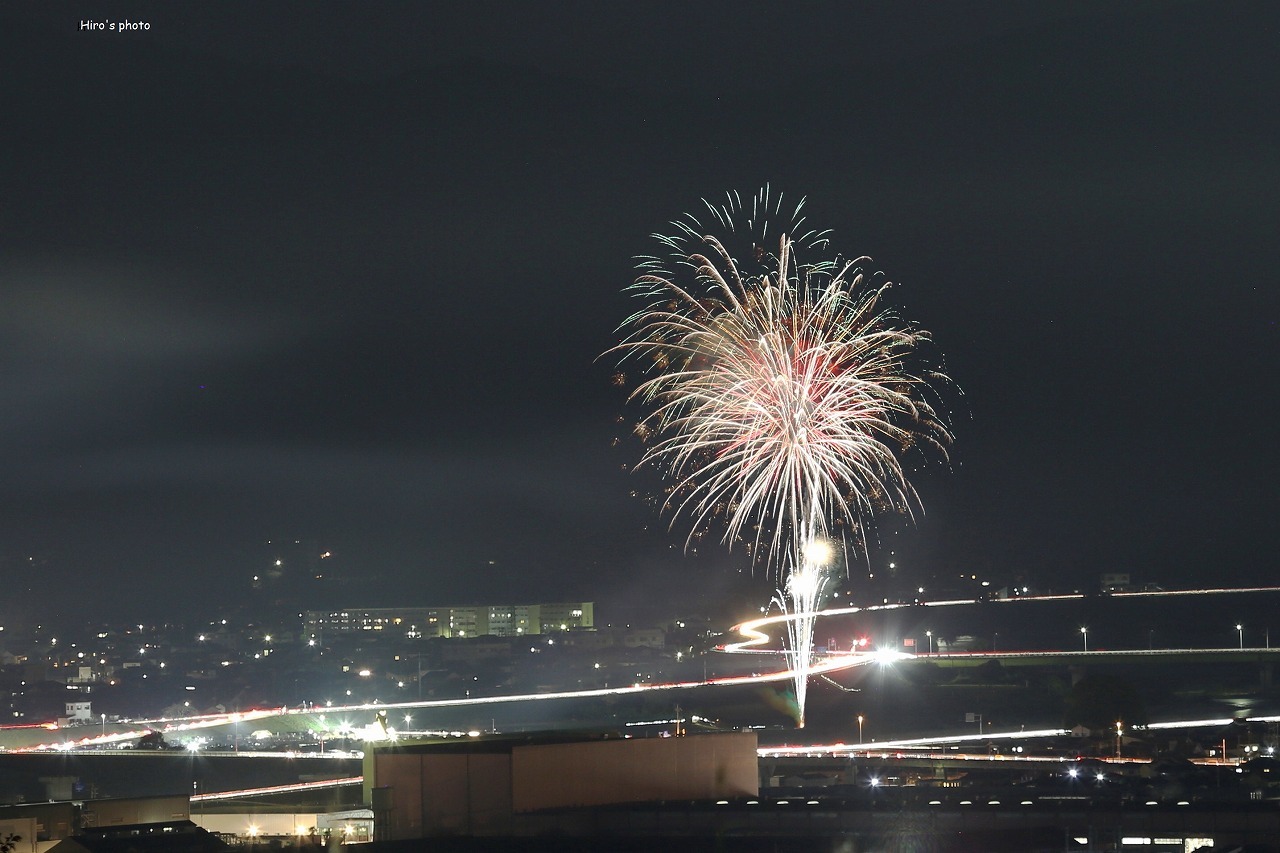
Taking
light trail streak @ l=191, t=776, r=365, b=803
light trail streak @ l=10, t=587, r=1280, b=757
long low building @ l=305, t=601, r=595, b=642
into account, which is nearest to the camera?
light trail streak @ l=191, t=776, r=365, b=803

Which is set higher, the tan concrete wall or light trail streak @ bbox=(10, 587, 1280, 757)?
light trail streak @ bbox=(10, 587, 1280, 757)

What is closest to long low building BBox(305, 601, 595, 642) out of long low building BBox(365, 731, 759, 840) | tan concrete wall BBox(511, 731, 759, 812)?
tan concrete wall BBox(511, 731, 759, 812)

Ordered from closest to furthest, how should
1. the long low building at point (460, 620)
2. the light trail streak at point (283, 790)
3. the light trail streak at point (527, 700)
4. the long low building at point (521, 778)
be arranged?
the long low building at point (521, 778)
the light trail streak at point (283, 790)
the light trail streak at point (527, 700)
the long low building at point (460, 620)

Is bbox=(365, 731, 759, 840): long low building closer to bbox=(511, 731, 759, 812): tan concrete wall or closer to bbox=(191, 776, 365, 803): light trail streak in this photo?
bbox=(511, 731, 759, 812): tan concrete wall

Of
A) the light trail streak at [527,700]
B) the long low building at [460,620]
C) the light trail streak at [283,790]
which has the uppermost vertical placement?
the long low building at [460,620]

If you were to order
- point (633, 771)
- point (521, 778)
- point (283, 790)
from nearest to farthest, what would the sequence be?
point (521, 778)
point (633, 771)
point (283, 790)

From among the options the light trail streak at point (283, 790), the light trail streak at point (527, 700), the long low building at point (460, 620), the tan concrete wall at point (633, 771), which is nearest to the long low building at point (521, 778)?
the tan concrete wall at point (633, 771)

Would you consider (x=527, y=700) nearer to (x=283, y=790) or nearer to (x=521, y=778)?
(x=283, y=790)

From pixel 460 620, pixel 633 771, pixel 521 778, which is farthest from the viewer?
pixel 460 620

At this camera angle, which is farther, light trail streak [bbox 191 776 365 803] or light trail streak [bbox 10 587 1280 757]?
light trail streak [bbox 10 587 1280 757]

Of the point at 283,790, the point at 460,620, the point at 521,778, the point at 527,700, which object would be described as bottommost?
the point at 283,790

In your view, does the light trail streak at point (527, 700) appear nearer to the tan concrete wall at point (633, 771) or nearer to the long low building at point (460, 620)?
the tan concrete wall at point (633, 771)

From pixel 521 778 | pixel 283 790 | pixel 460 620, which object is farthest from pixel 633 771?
pixel 460 620

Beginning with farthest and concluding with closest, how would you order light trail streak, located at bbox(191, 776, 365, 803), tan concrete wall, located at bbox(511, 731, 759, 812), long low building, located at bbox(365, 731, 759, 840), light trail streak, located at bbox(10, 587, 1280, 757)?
light trail streak, located at bbox(10, 587, 1280, 757) → light trail streak, located at bbox(191, 776, 365, 803) → tan concrete wall, located at bbox(511, 731, 759, 812) → long low building, located at bbox(365, 731, 759, 840)
